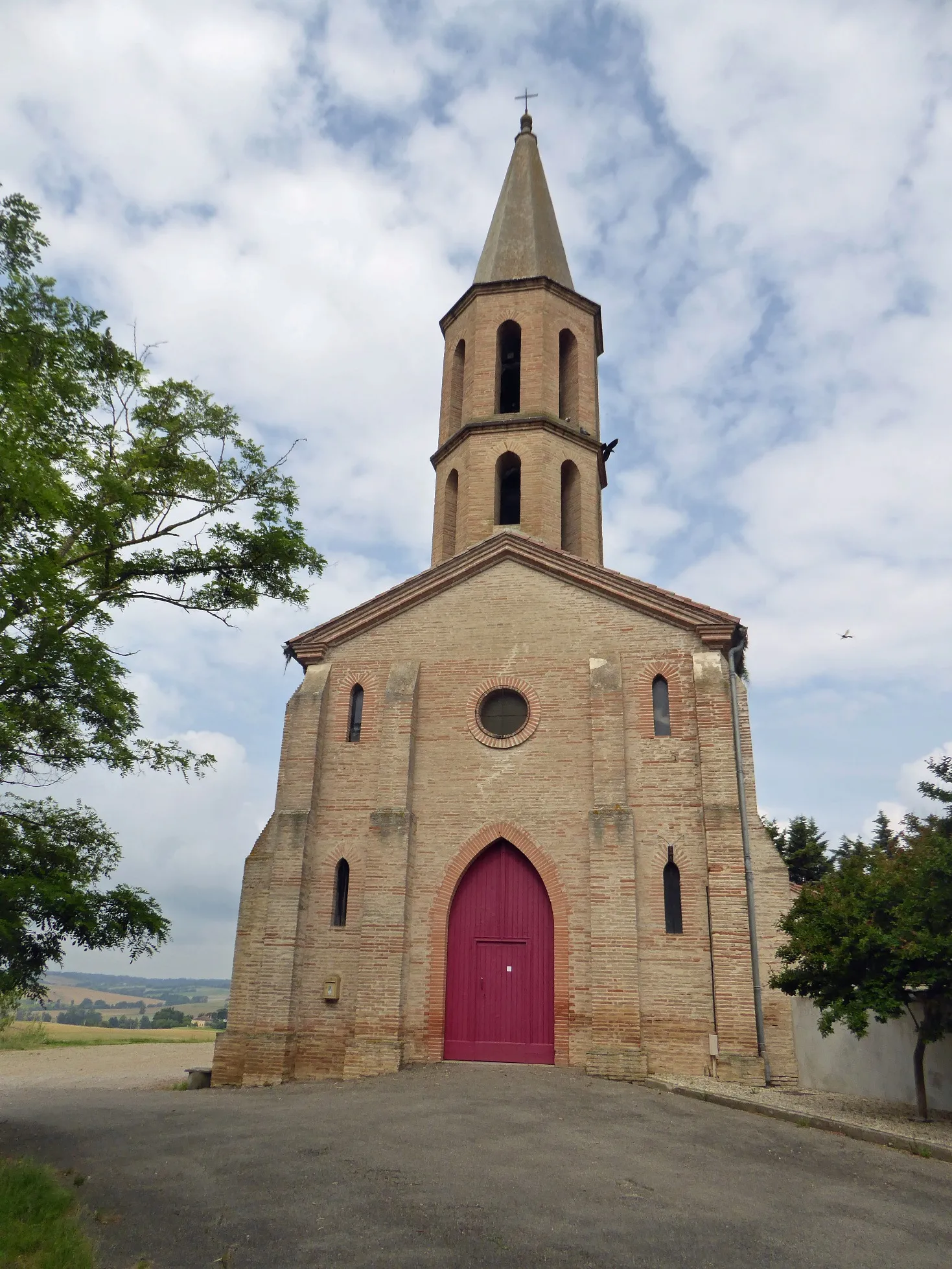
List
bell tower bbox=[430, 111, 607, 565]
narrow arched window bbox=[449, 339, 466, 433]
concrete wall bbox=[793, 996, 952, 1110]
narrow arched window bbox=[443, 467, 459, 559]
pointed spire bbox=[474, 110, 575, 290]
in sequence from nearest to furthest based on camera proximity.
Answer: concrete wall bbox=[793, 996, 952, 1110] < bell tower bbox=[430, 111, 607, 565] < narrow arched window bbox=[443, 467, 459, 559] < narrow arched window bbox=[449, 339, 466, 433] < pointed spire bbox=[474, 110, 575, 290]


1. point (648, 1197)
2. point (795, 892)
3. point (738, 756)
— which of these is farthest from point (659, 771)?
point (648, 1197)

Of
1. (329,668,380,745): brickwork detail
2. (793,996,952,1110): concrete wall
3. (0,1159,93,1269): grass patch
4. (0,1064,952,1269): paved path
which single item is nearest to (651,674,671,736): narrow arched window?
(793,996,952,1110): concrete wall

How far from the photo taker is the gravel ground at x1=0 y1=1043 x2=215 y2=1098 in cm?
1659

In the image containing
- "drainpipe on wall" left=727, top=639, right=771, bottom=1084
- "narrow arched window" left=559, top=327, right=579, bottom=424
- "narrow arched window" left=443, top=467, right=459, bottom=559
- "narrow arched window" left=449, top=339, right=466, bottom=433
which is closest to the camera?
"drainpipe on wall" left=727, top=639, right=771, bottom=1084

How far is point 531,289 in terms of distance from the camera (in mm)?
22250

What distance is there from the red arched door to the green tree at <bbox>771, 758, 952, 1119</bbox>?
13.5ft

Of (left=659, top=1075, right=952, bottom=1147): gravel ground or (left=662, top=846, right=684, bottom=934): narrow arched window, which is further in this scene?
(left=662, top=846, right=684, bottom=934): narrow arched window

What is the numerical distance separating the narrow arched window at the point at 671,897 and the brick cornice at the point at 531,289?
14.7 m

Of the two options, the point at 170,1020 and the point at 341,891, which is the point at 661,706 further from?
the point at 170,1020

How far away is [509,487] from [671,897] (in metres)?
11.0

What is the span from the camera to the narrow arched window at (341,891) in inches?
599

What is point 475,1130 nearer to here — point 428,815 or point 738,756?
point 428,815

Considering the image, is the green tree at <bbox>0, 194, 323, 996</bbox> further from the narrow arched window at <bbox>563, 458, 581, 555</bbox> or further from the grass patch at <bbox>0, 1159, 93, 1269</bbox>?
the narrow arched window at <bbox>563, 458, 581, 555</bbox>

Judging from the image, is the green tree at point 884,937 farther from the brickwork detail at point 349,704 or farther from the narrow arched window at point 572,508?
the narrow arched window at point 572,508
